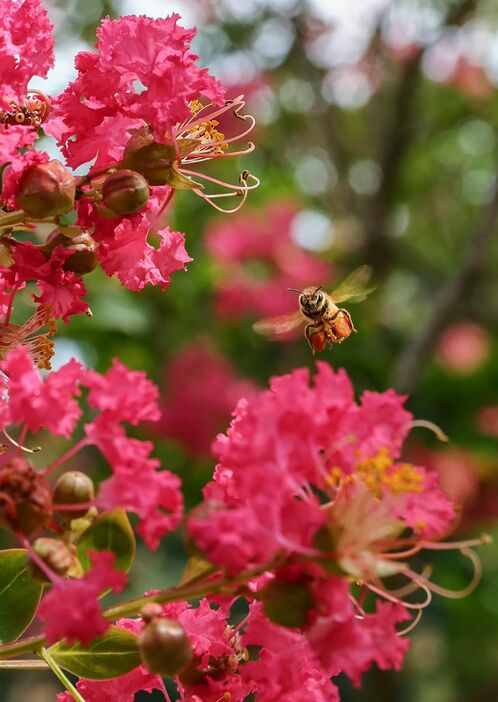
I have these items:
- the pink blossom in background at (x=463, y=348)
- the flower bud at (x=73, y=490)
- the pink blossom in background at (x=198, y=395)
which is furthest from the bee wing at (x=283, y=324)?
the pink blossom in background at (x=463, y=348)

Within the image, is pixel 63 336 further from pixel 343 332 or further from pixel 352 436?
pixel 352 436

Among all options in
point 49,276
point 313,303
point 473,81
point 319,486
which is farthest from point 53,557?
point 473,81

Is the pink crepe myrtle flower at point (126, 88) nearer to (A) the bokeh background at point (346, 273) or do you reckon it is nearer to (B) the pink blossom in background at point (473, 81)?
(A) the bokeh background at point (346, 273)

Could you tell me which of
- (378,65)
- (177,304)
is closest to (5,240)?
(177,304)

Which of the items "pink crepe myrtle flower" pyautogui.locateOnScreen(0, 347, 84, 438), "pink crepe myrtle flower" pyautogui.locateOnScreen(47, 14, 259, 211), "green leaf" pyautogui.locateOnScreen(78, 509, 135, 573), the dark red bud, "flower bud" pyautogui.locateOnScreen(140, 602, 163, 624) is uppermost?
"pink crepe myrtle flower" pyautogui.locateOnScreen(47, 14, 259, 211)

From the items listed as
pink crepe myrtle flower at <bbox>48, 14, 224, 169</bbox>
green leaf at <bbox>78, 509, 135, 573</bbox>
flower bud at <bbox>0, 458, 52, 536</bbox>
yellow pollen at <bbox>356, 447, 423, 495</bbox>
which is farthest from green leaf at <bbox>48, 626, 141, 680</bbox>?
pink crepe myrtle flower at <bbox>48, 14, 224, 169</bbox>

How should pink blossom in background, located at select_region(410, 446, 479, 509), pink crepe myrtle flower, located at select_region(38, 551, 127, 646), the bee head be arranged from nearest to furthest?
pink crepe myrtle flower, located at select_region(38, 551, 127, 646), the bee head, pink blossom in background, located at select_region(410, 446, 479, 509)

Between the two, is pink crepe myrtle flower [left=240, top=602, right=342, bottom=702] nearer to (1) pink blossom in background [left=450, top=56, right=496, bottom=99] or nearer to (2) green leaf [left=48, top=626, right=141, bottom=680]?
(2) green leaf [left=48, top=626, right=141, bottom=680]
